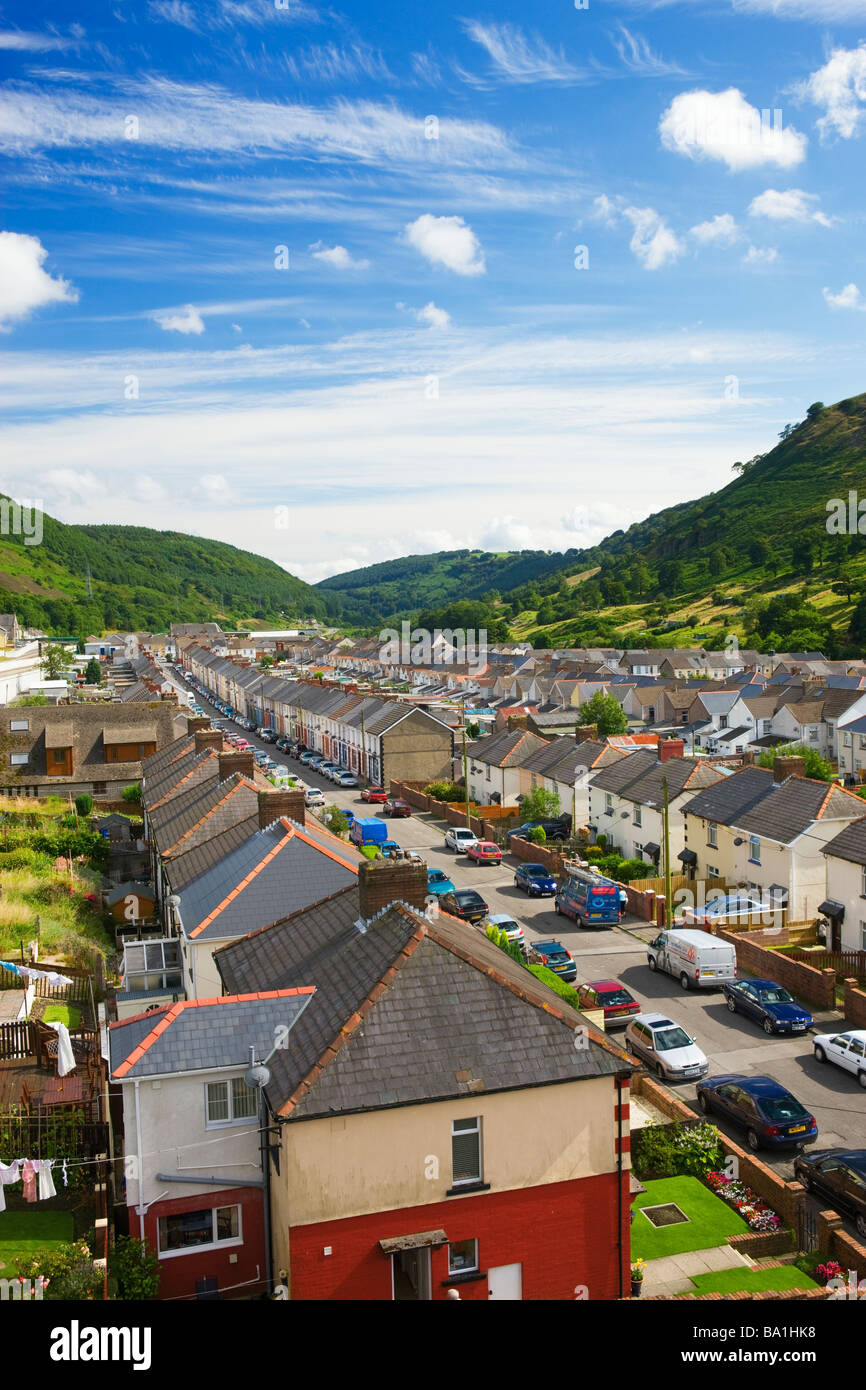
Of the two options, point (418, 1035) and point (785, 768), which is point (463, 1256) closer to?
point (418, 1035)

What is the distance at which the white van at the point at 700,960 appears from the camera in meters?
29.0

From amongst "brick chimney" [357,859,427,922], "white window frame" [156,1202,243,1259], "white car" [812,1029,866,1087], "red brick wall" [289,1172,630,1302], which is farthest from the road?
"white window frame" [156,1202,243,1259]

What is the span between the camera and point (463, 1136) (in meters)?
12.6

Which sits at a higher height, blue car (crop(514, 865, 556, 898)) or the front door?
the front door

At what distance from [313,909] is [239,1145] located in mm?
5674

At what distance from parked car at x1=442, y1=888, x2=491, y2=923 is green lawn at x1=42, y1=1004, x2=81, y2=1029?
13.7 metres

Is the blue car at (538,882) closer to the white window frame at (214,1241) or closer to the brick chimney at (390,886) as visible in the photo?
the brick chimney at (390,886)

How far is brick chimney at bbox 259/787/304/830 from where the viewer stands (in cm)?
2541

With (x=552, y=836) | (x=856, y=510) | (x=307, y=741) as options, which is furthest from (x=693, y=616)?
(x=552, y=836)

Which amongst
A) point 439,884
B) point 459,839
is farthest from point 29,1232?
point 459,839

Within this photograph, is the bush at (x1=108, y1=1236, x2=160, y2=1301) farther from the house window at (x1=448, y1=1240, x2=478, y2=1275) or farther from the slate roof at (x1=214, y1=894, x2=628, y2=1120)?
the house window at (x1=448, y1=1240, x2=478, y2=1275)
